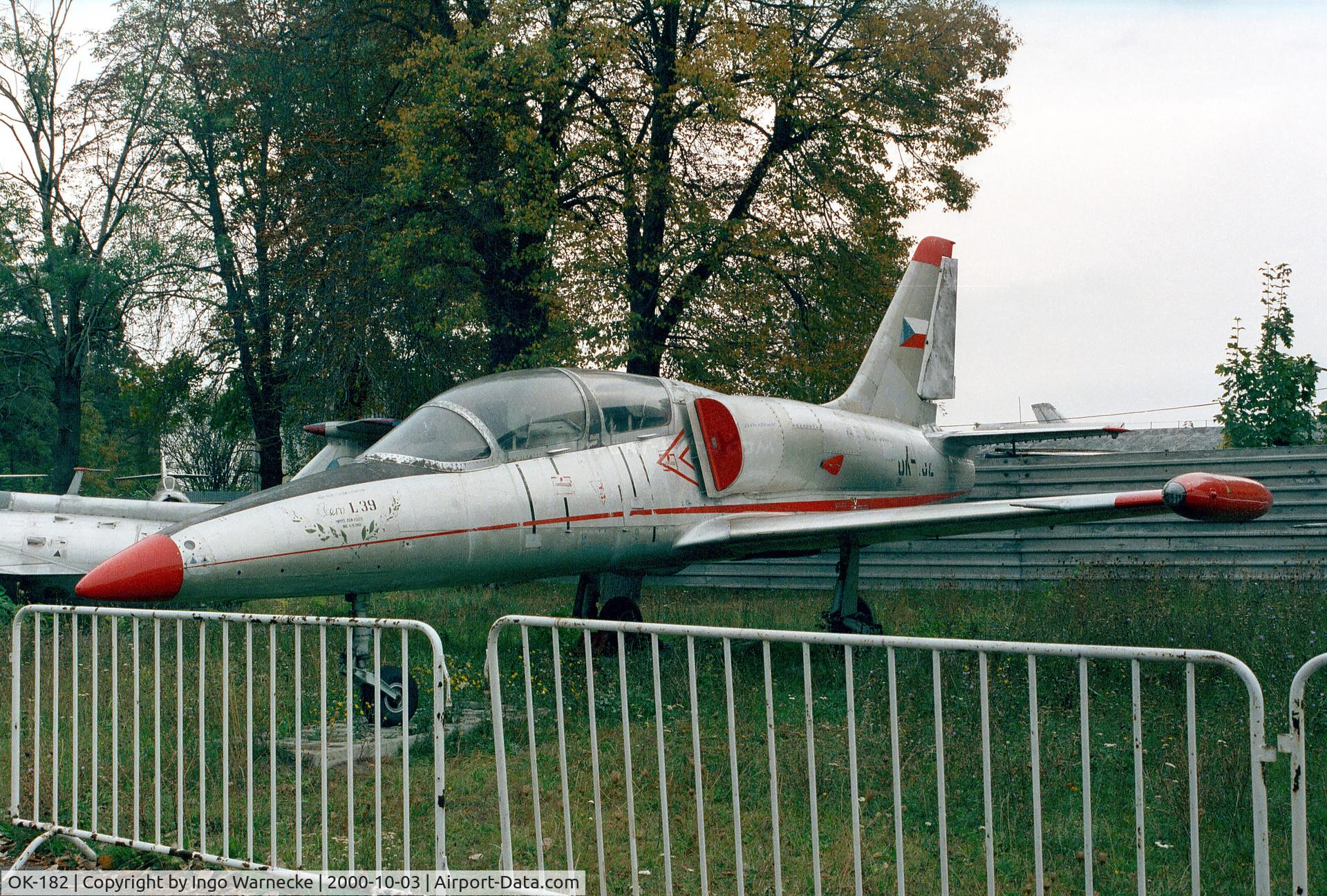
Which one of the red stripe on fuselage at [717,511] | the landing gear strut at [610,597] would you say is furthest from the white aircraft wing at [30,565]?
the red stripe on fuselage at [717,511]

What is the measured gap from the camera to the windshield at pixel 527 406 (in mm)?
8281

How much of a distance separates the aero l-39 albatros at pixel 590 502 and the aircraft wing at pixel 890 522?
2cm

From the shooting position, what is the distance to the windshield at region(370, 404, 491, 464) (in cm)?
784

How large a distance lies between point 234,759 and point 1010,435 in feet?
28.5

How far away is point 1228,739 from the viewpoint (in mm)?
6230

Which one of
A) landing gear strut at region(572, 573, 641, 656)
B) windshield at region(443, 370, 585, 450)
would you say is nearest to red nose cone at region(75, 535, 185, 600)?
windshield at region(443, 370, 585, 450)

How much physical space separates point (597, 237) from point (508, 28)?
11.4 feet

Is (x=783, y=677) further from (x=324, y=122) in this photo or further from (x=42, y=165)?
(x=42, y=165)

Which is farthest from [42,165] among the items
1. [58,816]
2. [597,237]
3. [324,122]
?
[58,816]

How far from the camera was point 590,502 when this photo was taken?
28.3ft

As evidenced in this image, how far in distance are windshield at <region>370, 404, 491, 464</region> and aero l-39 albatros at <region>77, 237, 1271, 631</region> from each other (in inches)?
0.6

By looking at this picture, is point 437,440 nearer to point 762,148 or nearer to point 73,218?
point 762,148

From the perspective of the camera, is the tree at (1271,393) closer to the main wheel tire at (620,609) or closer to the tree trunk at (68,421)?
the main wheel tire at (620,609)

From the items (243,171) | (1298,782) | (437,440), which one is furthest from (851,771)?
(243,171)
